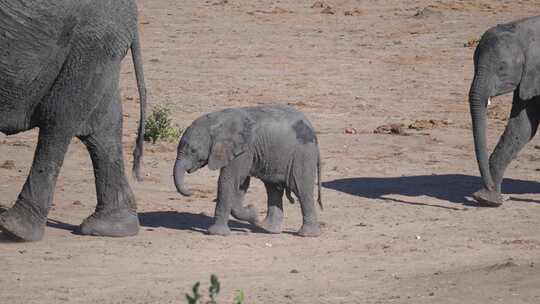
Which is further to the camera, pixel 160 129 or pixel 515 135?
pixel 160 129

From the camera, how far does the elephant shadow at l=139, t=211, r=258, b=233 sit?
11125 millimetres

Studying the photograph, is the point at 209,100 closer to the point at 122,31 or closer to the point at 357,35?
the point at 357,35

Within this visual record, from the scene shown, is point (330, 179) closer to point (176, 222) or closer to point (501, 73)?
point (501, 73)

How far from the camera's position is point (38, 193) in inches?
401

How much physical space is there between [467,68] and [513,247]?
29.2 ft

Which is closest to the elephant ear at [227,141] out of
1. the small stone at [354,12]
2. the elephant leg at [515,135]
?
the elephant leg at [515,135]

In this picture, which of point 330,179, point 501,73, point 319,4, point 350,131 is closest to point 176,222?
point 330,179

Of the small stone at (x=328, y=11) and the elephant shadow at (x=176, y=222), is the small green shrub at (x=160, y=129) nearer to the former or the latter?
the elephant shadow at (x=176, y=222)

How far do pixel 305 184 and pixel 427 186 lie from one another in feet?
8.67

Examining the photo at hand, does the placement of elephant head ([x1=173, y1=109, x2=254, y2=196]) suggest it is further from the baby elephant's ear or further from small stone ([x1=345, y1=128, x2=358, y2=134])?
small stone ([x1=345, y1=128, x2=358, y2=134])

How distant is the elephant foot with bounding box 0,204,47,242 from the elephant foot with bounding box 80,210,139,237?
45 cm

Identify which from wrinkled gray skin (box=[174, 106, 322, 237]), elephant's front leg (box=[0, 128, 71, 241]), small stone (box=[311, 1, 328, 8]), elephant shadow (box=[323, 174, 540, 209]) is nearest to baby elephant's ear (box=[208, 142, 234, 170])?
wrinkled gray skin (box=[174, 106, 322, 237])

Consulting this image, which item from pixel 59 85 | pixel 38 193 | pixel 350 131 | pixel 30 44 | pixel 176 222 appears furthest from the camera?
pixel 350 131

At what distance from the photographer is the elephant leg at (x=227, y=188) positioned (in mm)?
10703
